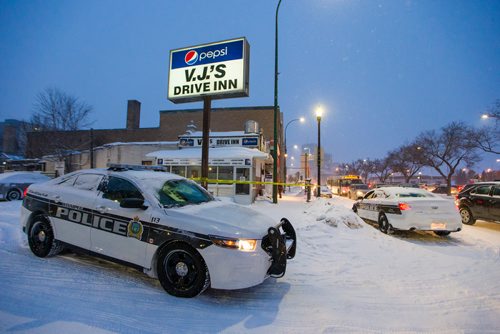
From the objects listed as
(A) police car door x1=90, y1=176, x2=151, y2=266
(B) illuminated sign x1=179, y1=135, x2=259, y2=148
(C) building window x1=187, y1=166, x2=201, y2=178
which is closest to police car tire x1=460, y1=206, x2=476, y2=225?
(A) police car door x1=90, y1=176, x2=151, y2=266

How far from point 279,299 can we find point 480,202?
33.2 ft

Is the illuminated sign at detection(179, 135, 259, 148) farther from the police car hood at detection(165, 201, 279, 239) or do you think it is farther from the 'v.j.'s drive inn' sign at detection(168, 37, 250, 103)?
the police car hood at detection(165, 201, 279, 239)

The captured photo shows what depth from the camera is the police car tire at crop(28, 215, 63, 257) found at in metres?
4.66

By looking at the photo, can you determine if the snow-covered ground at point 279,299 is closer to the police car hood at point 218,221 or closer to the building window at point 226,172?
the police car hood at point 218,221

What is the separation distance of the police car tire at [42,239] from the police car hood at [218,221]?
2.44 metres

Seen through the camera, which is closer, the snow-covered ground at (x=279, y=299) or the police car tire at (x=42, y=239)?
the snow-covered ground at (x=279, y=299)

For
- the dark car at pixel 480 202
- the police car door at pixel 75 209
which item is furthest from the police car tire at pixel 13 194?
the dark car at pixel 480 202

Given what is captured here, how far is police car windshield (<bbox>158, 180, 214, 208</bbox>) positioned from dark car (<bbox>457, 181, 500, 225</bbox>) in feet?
32.9

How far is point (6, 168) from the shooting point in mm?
30266

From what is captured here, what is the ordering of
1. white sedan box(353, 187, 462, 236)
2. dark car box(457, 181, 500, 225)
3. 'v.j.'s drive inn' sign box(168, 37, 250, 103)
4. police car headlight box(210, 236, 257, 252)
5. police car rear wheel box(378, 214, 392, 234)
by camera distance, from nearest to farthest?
police car headlight box(210, 236, 257, 252) → white sedan box(353, 187, 462, 236) → police car rear wheel box(378, 214, 392, 234) → dark car box(457, 181, 500, 225) → 'v.j.'s drive inn' sign box(168, 37, 250, 103)

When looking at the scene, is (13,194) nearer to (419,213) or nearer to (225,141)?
(225,141)

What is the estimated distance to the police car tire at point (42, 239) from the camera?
466 cm

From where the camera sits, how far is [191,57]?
11391mm

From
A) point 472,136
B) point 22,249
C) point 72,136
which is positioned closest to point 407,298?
point 22,249
